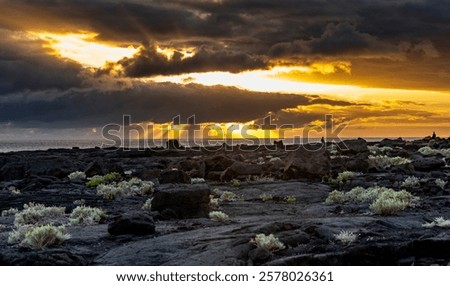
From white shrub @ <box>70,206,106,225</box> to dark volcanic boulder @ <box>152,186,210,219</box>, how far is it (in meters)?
2.11

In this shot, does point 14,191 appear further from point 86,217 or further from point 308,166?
point 308,166

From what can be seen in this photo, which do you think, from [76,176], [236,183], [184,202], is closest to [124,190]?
A: [236,183]

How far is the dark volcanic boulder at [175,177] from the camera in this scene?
34969 mm

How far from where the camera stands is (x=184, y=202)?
916 inches

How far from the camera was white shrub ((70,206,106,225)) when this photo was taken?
22.1 m

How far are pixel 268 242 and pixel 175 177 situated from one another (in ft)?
68.8

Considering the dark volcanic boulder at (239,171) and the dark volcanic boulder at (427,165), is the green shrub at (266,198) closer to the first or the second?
the dark volcanic boulder at (239,171)

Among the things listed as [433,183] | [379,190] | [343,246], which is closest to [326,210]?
[379,190]

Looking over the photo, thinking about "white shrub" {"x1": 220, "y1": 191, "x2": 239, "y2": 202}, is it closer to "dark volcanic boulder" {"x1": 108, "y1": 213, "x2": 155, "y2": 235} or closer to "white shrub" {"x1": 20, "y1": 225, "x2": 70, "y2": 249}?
"dark volcanic boulder" {"x1": 108, "y1": 213, "x2": 155, "y2": 235}

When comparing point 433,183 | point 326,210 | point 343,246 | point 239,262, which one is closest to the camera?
point 239,262

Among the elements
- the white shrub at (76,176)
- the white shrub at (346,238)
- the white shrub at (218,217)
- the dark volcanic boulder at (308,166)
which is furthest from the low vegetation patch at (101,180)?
the white shrub at (346,238)

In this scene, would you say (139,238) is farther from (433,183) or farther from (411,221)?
(433,183)
